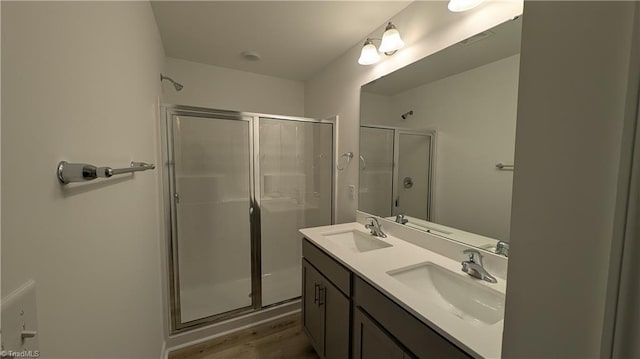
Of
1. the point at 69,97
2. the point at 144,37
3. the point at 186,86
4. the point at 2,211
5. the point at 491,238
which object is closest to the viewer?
the point at 2,211

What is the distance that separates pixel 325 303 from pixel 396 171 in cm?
103

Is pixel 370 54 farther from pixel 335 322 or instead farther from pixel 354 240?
pixel 335 322

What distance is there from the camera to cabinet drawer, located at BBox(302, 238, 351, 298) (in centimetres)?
125

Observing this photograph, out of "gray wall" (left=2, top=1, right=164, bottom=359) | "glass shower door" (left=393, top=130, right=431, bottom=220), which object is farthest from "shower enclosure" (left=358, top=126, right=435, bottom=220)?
"gray wall" (left=2, top=1, right=164, bottom=359)

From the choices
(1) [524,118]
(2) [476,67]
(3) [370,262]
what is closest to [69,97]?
(1) [524,118]

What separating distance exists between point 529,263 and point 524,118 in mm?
259

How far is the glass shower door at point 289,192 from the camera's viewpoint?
2387 millimetres

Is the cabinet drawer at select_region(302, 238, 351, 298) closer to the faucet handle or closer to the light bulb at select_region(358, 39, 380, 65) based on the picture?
the faucet handle

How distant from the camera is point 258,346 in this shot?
1856 mm

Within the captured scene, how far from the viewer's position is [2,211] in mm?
378

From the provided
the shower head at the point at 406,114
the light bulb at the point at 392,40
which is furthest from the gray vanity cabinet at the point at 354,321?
the light bulb at the point at 392,40

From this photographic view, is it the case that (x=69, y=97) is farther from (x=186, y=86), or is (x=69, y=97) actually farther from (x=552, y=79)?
(x=186, y=86)

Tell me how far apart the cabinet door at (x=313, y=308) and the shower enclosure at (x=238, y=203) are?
0.67 m

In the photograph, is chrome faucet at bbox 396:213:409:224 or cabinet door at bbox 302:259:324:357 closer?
cabinet door at bbox 302:259:324:357
